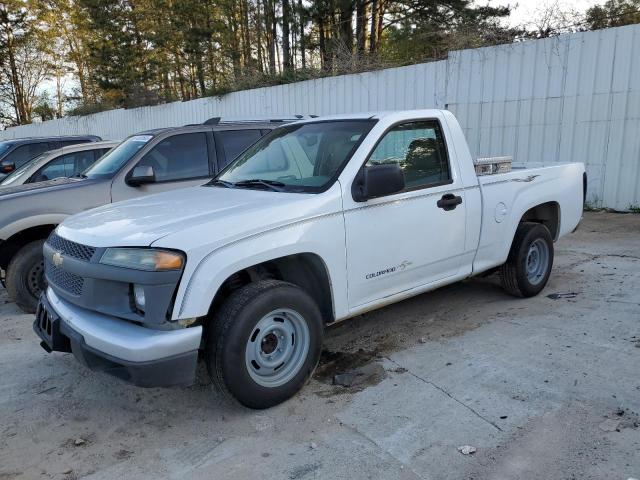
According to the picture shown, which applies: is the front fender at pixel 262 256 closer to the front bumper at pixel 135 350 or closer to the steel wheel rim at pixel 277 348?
the front bumper at pixel 135 350

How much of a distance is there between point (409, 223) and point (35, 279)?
3.92 metres

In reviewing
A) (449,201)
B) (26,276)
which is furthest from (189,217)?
(26,276)

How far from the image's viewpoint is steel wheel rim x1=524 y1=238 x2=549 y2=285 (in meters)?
5.27

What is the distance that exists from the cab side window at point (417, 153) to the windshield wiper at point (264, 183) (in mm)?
705

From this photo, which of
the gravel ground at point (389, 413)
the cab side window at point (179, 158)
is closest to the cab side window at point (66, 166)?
the cab side window at point (179, 158)

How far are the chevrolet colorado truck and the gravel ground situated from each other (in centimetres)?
86

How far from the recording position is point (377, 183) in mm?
3555

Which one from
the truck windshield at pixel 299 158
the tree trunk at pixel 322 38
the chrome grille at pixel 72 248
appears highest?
the tree trunk at pixel 322 38

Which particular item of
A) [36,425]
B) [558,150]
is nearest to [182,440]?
[36,425]

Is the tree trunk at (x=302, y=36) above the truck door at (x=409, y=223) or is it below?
above

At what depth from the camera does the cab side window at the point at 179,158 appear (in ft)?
20.1

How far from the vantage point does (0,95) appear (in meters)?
41.3

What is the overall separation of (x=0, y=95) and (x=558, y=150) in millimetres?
44223

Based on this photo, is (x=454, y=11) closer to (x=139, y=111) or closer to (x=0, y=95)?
(x=139, y=111)
